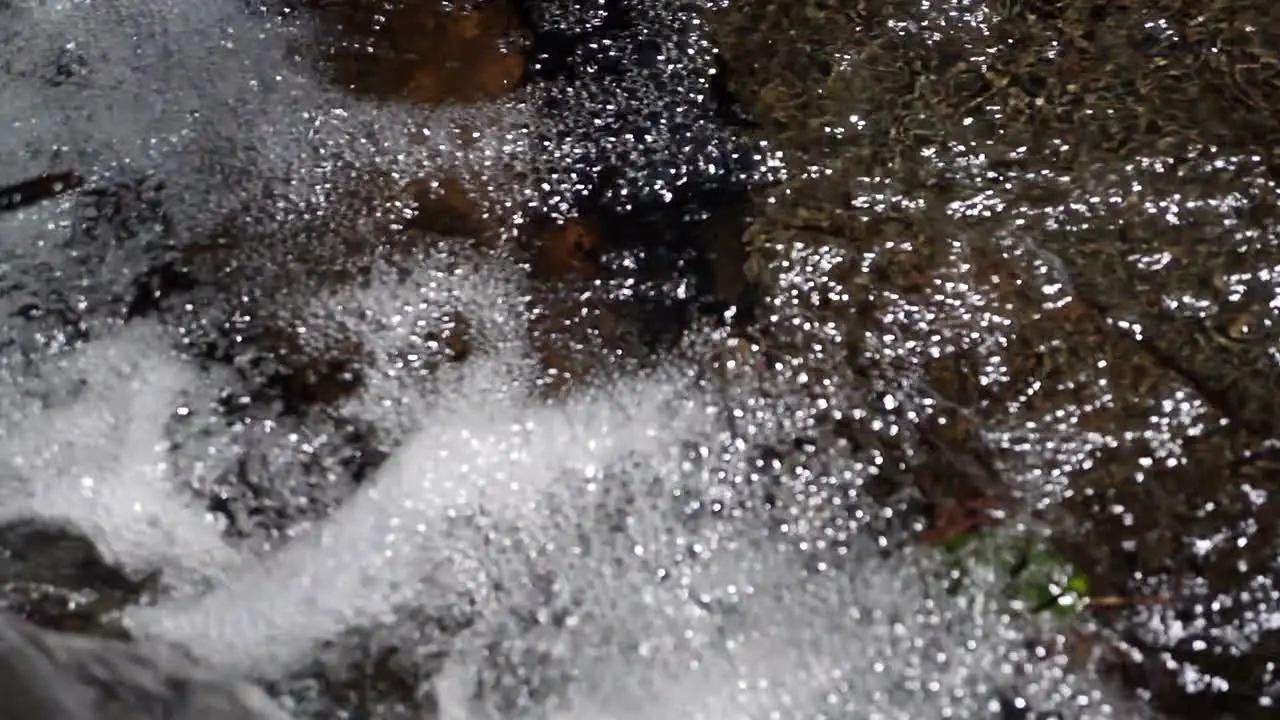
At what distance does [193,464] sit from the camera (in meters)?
1.64

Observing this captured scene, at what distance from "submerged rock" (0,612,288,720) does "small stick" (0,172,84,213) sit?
83 centimetres

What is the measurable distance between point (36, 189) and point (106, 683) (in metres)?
0.99

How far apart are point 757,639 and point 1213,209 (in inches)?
39.1

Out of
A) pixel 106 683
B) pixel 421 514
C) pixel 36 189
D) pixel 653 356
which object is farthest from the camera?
pixel 36 189

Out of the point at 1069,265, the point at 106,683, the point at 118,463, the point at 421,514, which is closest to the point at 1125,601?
the point at 1069,265

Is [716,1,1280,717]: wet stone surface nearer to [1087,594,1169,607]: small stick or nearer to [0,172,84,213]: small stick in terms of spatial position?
[1087,594,1169,607]: small stick

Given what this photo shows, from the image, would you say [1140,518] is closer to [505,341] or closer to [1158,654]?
[1158,654]

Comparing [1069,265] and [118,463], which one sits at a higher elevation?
[1069,265]

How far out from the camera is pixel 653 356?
1716mm

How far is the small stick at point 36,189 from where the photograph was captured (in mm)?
1958

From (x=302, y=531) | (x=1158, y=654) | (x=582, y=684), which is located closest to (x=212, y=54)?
(x=302, y=531)

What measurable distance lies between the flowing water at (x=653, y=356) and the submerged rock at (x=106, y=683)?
0.01m

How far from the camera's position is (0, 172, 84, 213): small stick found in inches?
77.1

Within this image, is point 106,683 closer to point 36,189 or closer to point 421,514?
point 421,514
